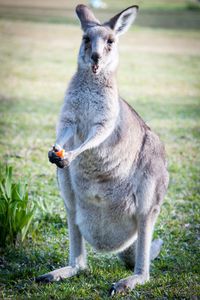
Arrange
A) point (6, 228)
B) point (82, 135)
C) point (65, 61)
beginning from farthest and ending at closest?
point (65, 61) → point (6, 228) → point (82, 135)

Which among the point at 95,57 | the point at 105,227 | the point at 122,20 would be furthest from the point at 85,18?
the point at 105,227

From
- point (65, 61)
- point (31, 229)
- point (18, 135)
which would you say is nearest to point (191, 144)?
point (18, 135)

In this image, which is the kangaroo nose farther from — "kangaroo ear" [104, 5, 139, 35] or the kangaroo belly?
the kangaroo belly

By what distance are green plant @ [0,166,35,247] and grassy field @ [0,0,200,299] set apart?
112 mm

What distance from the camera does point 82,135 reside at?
3.98 meters

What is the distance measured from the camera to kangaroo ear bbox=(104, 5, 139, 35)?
4.12 m

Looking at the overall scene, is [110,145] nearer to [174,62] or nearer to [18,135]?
[18,135]

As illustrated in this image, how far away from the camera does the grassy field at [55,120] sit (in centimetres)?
412

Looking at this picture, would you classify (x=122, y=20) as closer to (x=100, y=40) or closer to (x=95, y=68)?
(x=100, y=40)

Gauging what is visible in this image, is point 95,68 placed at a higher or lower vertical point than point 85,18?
lower

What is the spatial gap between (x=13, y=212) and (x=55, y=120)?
4963 millimetres

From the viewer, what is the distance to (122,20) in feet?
13.7

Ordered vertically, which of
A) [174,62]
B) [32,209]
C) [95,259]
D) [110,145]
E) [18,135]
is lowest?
[174,62]

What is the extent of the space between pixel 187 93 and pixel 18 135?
5112 mm
